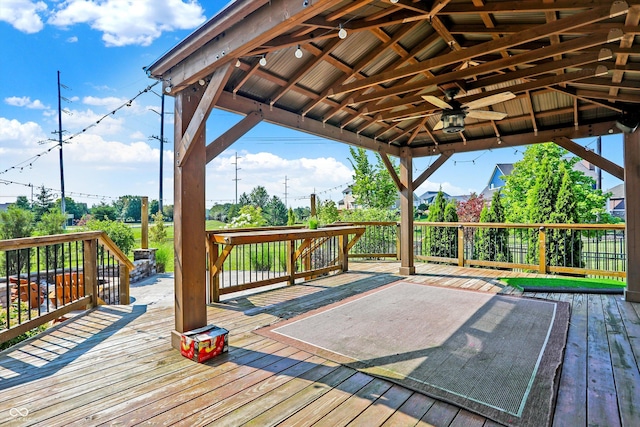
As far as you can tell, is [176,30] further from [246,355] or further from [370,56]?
[246,355]

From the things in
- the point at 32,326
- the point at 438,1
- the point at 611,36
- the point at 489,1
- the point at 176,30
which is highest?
the point at 176,30

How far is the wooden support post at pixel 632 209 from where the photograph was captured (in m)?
4.23

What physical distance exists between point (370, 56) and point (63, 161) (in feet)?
56.1

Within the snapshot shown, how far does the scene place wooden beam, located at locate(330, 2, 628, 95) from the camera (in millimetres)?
2211

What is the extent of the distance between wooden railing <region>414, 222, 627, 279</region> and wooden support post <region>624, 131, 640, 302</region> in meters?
1.14

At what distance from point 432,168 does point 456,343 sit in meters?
3.85

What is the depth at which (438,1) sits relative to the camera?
2.37 meters

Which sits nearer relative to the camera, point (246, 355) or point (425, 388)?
point (425, 388)

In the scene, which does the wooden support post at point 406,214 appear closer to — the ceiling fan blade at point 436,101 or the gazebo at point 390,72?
the gazebo at point 390,72

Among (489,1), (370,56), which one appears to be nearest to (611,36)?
(489,1)

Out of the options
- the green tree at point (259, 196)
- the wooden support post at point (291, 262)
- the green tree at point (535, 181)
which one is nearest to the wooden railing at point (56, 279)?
the wooden support post at point (291, 262)

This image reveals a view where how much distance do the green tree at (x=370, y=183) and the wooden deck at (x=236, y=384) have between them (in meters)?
10.4

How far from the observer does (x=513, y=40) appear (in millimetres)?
2588

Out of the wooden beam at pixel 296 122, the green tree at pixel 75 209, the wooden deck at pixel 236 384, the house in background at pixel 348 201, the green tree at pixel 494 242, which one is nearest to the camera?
the wooden deck at pixel 236 384
